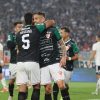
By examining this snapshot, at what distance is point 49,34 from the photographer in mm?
10836

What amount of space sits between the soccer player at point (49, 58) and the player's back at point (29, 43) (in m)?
0.67

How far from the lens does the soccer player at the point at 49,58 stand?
10.7 metres

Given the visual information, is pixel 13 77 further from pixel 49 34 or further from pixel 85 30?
pixel 85 30

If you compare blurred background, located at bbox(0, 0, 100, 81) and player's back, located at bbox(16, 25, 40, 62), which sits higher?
blurred background, located at bbox(0, 0, 100, 81)

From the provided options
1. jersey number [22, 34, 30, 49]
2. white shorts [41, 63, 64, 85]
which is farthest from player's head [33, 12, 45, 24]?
white shorts [41, 63, 64, 85]

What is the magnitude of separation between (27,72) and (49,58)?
0.99 m

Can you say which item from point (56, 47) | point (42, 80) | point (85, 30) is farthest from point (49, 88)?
point (85, 30)

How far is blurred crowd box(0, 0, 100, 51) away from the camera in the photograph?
1711 inches

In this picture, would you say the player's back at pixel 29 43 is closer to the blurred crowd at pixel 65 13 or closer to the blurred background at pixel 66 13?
the blurred background at pixel 66 13

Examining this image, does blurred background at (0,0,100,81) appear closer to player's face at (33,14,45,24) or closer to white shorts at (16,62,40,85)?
player's face at (33,14,45,24)

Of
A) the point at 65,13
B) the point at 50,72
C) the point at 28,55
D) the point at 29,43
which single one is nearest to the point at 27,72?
the point at 28,55

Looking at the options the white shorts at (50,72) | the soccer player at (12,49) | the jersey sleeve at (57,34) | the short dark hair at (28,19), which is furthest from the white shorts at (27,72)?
the soccer player at (12,49)

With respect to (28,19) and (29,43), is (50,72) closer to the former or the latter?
(29,43)

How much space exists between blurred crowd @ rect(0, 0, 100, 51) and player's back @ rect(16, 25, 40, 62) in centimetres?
3216
